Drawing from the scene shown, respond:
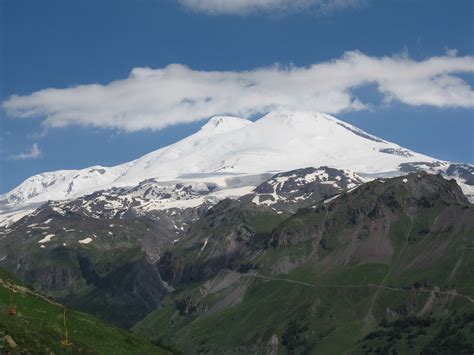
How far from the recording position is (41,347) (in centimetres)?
8256

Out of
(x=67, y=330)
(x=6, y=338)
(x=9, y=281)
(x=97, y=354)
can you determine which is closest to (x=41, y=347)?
(x=6, y=338)

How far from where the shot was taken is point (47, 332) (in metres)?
91.2

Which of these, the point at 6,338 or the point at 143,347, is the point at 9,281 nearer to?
the point at 143,347

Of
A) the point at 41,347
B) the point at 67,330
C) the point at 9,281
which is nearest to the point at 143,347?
the point at 67,330

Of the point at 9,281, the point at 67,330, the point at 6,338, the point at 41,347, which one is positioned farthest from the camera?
the point at 9,281

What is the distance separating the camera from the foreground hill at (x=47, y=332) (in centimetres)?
8112

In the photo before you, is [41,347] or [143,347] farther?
[143,347]

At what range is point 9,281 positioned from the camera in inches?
4759

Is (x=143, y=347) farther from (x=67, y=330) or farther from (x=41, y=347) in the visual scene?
(x=41, y=347)

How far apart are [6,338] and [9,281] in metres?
45.6

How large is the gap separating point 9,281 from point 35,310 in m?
18.8

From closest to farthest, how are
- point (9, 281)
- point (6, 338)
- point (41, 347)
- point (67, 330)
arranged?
1. point (6, 338)
2. point (41, 347)
3. point (67, 330)
4. point (9, 281)

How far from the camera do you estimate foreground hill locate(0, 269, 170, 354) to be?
81.1 meters

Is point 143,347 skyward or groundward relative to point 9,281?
groundward
